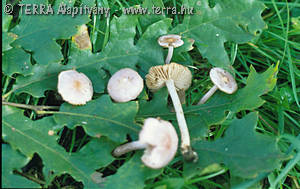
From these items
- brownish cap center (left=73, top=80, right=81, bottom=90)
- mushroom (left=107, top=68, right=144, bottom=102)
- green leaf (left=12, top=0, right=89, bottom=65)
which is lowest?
mushroom (left=107, top=68, right=144, bottom=102)

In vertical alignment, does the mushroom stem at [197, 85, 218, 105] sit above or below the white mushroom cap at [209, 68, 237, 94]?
below

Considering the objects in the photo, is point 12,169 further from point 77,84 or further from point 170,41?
point 170,41

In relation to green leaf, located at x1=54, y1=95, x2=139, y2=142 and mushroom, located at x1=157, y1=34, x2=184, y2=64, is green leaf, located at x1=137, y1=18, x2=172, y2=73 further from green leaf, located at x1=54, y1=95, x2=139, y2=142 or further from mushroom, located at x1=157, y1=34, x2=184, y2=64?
green leaf, located at x1=54, y1=95, x2=139, y2=142

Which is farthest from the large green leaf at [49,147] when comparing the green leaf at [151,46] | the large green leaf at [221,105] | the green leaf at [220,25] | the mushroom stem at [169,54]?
the green leaf at [220,25]

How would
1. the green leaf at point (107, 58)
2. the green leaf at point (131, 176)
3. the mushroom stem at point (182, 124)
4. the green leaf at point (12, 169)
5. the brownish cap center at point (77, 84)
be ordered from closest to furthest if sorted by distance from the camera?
the green leaf at point (12, 169) → the green leaf at point (131, 176) → the mushroom stem at point (182, 124) → the brownish cap center at point (77, 84) → the green leaf at point (107, 58)

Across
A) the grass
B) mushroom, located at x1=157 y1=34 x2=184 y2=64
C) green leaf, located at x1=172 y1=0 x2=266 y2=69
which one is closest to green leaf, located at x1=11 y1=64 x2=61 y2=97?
the grass

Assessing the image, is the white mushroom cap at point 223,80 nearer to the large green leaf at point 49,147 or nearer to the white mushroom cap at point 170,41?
the white mushroom cap at point 170,41
